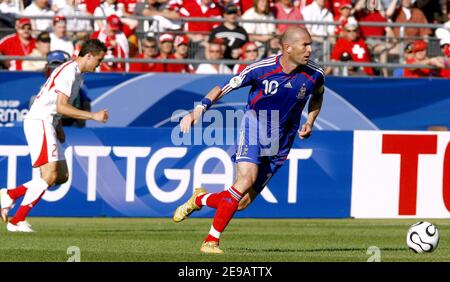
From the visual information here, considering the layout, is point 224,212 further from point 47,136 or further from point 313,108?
point 47,136

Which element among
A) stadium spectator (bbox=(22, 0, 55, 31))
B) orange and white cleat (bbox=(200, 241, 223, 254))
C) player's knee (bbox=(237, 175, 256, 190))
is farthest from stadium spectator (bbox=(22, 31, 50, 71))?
orange and white cleat (bbox=(200, 241, 223, 254))

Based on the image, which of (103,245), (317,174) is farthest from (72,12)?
(103,245)

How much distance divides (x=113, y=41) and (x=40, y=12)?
1.75m

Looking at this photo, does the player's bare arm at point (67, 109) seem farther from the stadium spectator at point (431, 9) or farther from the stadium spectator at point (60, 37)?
the stadium spectator at point (431, 9)

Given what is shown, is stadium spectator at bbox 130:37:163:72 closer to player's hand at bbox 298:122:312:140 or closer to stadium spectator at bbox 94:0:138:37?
stadium spectator at bbox 94:0:138:37

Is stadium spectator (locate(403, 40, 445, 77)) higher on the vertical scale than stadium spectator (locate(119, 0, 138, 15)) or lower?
lower

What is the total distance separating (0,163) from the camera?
1920cm

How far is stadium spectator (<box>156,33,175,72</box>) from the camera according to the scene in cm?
2231

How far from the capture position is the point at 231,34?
74.1 ft

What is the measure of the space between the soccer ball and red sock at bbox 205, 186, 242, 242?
78.9 inches

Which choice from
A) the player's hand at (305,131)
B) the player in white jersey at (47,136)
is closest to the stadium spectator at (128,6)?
the player in white jersey at (47,136)

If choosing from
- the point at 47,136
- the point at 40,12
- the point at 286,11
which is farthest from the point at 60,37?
the point at 47,136

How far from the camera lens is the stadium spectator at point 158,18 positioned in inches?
882

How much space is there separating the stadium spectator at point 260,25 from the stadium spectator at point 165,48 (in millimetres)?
1653
